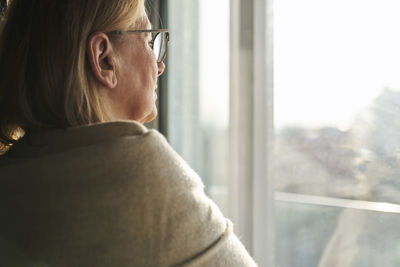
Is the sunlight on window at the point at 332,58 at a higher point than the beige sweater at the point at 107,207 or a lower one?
higher

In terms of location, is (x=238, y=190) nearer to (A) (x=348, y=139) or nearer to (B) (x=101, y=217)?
(A) (x=348, y=139)

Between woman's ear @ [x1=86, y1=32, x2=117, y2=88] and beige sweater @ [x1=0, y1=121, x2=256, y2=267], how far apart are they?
144 millimetres

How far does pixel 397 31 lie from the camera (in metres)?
1.28

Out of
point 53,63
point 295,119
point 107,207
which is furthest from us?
point 295,119

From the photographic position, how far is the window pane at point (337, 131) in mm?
1309

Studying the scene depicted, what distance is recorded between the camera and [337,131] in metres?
1.44

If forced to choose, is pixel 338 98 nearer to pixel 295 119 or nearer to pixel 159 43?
pixel 295 119

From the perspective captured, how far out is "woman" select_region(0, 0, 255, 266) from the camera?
0.57 m

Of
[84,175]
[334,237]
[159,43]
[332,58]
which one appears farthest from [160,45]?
[334,237]

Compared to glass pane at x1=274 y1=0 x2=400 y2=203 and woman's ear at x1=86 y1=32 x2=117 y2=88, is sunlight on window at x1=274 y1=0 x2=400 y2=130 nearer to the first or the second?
glass pane at x1=274 y1=0 x2=400 y2=203

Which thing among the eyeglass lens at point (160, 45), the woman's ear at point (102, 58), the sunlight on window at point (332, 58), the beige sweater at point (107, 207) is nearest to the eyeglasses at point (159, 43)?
the eyeglass lens at point (160, 45)

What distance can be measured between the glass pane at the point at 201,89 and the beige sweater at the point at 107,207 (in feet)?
4.01

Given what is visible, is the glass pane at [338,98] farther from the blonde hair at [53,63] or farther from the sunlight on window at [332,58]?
the blonde hair at [53,63]

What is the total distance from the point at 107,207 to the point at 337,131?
1.04 metres
